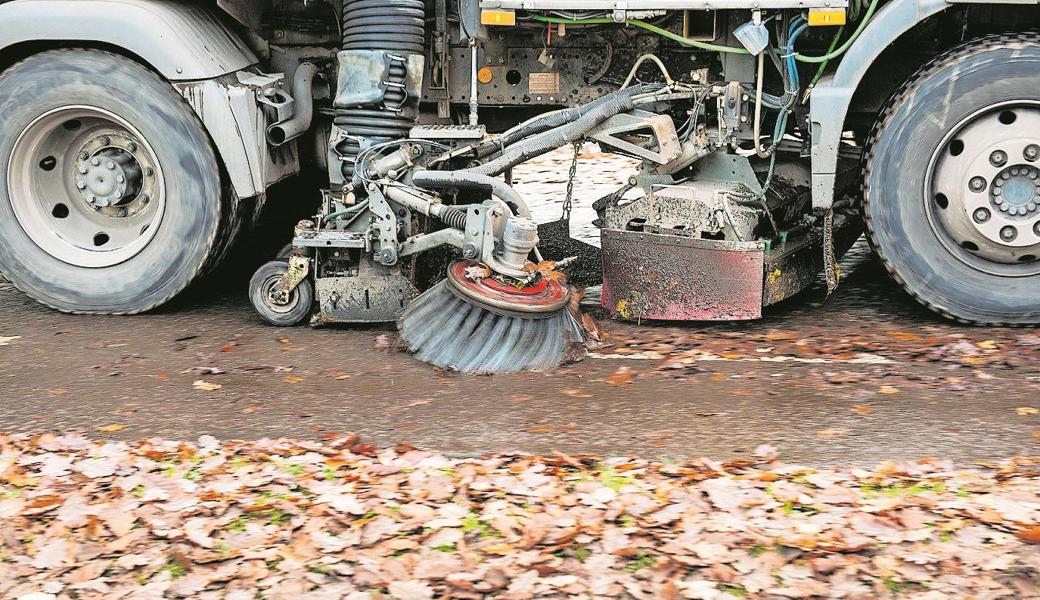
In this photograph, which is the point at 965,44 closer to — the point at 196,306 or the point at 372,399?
the point at 372,399

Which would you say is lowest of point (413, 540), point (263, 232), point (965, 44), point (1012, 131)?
point (413, 540)

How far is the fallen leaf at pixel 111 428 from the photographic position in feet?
14.6

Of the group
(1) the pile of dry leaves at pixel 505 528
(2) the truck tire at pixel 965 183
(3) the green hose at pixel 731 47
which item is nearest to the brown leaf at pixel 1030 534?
(1) the pile of dry leaves at pixel 505 528

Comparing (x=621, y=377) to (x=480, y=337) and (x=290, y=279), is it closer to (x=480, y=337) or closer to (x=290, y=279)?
(x=480, y=337)

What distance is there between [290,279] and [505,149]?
3.86 feet

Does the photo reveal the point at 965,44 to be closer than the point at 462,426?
No

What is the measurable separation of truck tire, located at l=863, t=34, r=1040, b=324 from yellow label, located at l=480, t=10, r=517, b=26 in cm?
169

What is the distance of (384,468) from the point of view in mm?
3963

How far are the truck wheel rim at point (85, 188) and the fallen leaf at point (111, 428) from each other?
1489 millimetres

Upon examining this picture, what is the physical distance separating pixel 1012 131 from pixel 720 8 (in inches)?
52.5

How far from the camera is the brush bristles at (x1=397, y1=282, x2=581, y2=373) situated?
16.5ft

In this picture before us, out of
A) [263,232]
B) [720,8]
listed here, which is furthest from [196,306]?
[720,8]

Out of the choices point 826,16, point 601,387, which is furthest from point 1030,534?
point 826,16

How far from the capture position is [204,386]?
4910mm
